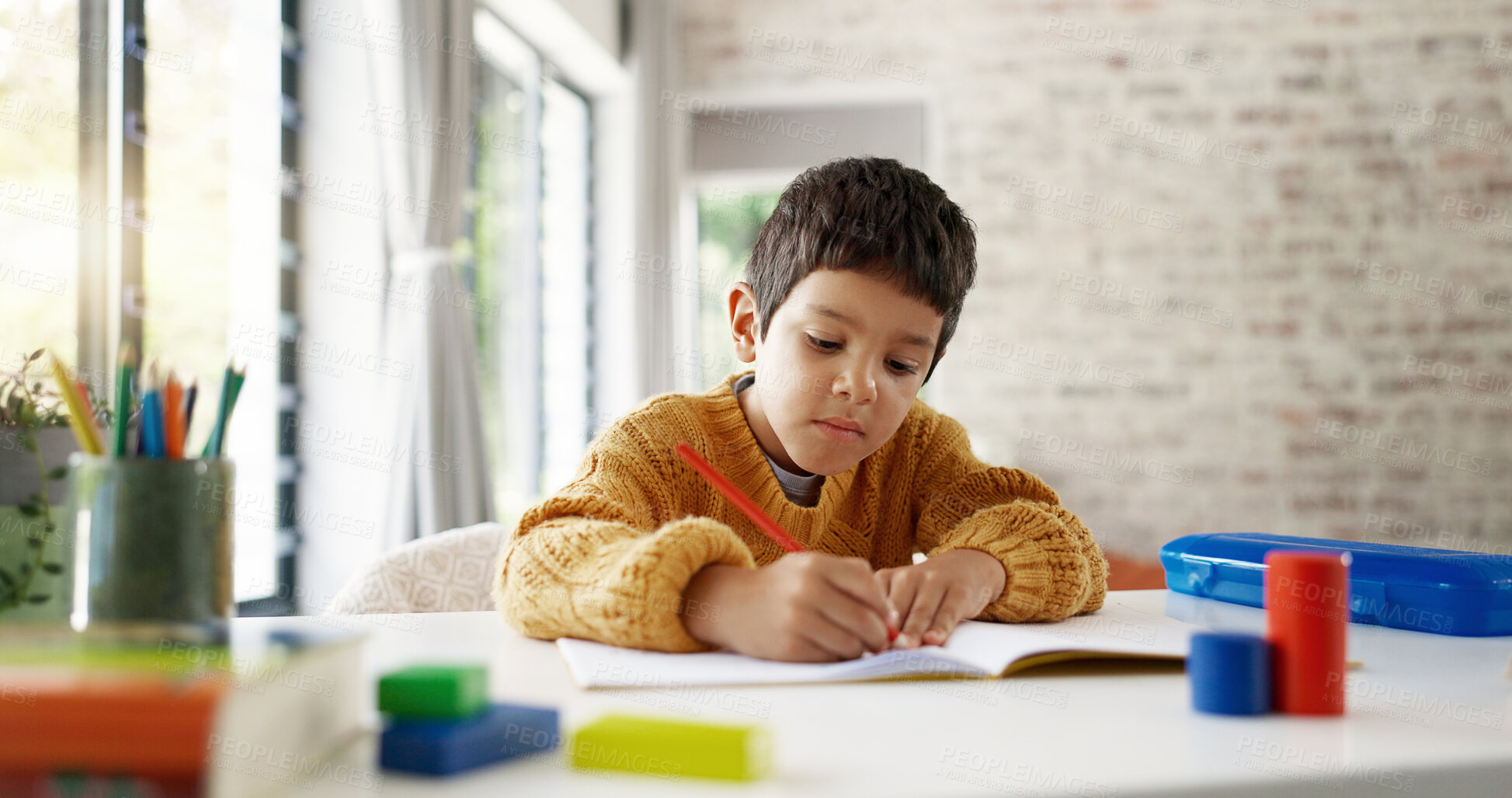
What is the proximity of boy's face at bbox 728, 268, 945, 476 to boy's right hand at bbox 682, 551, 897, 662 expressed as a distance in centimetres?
36

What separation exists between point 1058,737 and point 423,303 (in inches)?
82.8

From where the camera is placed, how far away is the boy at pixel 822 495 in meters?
0.73

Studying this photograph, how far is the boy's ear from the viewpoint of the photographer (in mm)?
1296

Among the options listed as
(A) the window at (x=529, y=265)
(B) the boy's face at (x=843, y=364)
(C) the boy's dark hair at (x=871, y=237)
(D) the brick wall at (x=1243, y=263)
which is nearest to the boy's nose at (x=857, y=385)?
(B) the boy's face at (x=843, y=364)

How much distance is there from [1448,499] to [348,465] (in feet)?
12.9

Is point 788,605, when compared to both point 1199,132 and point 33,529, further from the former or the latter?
point 1199,132

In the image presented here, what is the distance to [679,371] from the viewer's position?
169 inches

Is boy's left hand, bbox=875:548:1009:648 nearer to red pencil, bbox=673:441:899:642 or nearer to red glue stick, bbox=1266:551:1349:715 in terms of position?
red pencil, bbox=673:441:899:642

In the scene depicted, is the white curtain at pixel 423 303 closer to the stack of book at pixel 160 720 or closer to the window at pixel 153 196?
the window at pixel 153 196

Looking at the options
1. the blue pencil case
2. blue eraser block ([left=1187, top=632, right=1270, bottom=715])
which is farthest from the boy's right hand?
the blue pencil case

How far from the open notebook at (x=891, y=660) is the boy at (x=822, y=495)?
0.05ft

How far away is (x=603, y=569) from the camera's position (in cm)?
78

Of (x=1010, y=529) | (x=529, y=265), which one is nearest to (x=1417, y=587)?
(x=1010, y=529)

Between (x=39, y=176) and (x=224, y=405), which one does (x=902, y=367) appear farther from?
(x=39, y=176)
